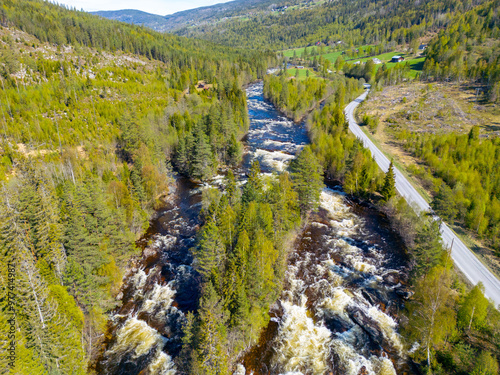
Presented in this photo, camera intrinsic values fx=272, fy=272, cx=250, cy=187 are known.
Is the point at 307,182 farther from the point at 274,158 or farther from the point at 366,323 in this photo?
the point at 274,158

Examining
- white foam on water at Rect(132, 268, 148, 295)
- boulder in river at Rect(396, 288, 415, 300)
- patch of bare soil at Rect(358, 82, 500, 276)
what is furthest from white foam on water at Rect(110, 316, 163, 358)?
patch of bare soil at Rect(358, 82, 500, 276)

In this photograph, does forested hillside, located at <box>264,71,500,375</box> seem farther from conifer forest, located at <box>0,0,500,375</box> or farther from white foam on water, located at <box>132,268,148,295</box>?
white foam on water, located at <box>132,268,148,295</box>

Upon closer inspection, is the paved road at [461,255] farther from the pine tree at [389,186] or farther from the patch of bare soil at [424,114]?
the patch of bare soil at [424,114]

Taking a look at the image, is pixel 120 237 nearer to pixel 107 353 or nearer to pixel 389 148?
pixel 107 353

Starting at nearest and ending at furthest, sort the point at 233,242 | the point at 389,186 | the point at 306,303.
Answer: the point at 233,242 < the point at 306,303 < the point at 389,186

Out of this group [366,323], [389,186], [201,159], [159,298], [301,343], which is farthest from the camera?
[201,159]

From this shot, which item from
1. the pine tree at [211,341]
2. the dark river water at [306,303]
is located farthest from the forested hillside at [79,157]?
the pine tree at [211,341]

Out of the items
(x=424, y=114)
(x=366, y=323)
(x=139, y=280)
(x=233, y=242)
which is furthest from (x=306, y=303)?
(x=424, y=114)
